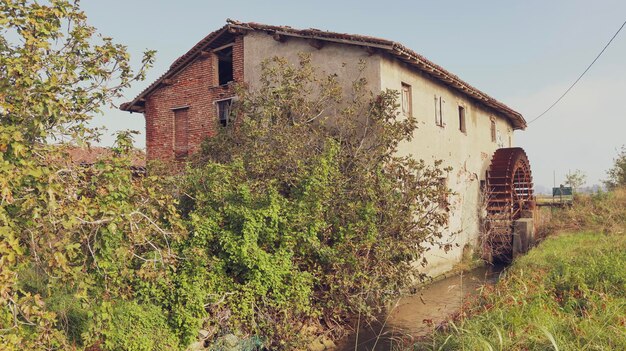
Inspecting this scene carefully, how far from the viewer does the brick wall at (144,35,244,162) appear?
44.4 ft

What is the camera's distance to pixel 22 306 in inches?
163

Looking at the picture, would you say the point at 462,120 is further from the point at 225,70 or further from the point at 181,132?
the point at 181,132

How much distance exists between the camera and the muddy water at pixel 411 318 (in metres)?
8.15

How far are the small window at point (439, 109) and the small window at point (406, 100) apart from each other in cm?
185

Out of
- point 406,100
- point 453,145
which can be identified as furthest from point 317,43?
point 453,145

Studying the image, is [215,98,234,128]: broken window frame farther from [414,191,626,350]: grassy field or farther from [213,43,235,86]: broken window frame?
[414,191,626,350]: grassy field

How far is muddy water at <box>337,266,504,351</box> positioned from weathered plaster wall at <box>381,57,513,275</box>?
913 mm

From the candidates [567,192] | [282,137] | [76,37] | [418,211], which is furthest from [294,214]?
[567,192]

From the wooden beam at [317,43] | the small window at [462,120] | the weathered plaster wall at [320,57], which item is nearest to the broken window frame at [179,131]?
the weathered plaster wall at [320,57]

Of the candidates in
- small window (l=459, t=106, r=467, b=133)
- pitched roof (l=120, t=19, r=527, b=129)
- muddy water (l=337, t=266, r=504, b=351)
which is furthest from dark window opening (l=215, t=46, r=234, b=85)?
muddy water (l=337, t=266, r=504, b=351)

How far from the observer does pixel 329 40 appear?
Answer: 36.4 ft

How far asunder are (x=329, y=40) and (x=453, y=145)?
6030 mm

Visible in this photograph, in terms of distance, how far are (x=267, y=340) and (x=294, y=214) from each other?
2037 mm

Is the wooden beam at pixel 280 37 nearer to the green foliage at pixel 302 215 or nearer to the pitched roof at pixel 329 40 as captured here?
the pitched roof at pixel 329 40
